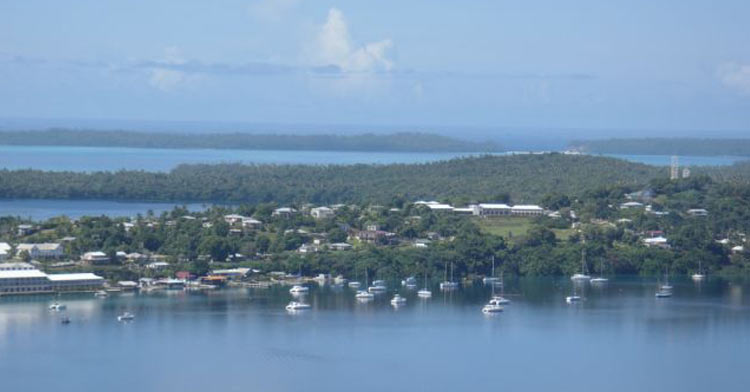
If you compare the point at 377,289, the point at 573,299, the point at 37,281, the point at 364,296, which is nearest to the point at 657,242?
the point at 573,299

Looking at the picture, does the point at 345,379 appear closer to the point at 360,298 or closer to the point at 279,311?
the point at 279,311

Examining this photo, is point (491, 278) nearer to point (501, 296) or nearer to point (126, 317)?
point (501, 296)

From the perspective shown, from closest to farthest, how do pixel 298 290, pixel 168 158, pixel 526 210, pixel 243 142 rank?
pixel 298 290
pixel 526 210
pixel 168 158
pixel 243 142

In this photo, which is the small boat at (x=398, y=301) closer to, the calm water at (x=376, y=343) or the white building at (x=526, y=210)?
the calm water at (x=376, y=343)

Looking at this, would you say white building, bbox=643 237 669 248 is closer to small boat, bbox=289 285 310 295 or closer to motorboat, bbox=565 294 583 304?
Result: motorboat, bbox=565 294 583 304

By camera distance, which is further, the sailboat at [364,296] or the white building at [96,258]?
the white building at [96,258]

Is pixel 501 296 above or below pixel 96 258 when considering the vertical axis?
below

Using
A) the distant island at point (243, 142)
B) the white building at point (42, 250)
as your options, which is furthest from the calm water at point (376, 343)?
the distant island at point (243, 142)
